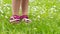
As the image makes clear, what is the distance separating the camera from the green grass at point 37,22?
10.9 ft

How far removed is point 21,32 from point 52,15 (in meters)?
1.14

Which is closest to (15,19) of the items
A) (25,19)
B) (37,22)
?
(25,19)

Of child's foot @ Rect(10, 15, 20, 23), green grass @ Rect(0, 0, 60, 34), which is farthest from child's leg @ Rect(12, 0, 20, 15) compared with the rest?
green grass @ Rect(0, 0, 60, 34)

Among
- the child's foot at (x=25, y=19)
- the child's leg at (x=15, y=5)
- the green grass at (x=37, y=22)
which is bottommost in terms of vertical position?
the green grass at (x=37, y=22)

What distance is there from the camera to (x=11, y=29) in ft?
11.1

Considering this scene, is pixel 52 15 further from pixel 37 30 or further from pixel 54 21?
pixel 37 30

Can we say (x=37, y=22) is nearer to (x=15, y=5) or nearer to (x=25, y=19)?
(x=25, y=19)

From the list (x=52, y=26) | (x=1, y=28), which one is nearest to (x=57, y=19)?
(x=52, y=26)

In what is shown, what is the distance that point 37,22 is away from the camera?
12.2 ft

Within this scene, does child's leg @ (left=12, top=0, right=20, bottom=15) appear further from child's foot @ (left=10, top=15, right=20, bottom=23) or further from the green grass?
the green grass

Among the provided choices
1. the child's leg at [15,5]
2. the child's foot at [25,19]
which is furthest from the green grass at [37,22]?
the child's leg at [15,5]

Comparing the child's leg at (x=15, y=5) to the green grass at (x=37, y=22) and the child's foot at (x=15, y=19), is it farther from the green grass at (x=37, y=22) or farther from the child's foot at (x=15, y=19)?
the green grass at (x=37, y=22)

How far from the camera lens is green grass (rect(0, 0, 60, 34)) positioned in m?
3.33

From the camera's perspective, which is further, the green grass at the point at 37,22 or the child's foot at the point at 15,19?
the child's foot at the point at 15,19
